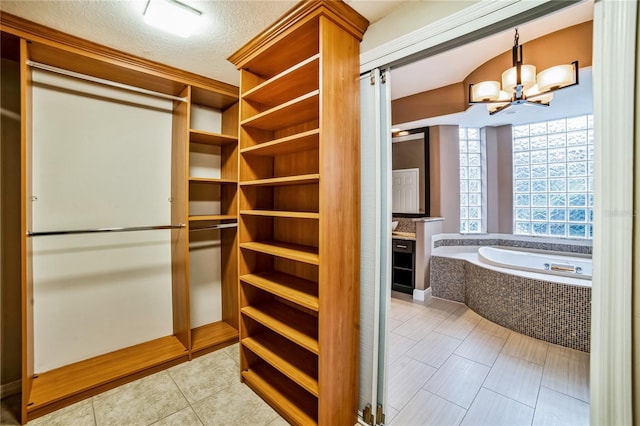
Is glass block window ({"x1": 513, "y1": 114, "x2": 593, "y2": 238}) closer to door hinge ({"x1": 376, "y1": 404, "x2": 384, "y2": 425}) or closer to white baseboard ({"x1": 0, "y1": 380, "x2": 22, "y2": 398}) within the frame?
door hinge ({"x1": 376, "y1": 404, "x2": 384, "y2": 425})

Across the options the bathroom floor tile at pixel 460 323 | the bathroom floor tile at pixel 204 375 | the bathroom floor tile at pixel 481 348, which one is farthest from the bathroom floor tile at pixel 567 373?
the bathroom floor tile at pixel 204 375

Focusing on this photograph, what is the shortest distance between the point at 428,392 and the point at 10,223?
10.5 feet

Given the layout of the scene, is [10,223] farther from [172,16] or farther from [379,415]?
[379,415]

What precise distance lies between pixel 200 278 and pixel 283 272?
3.60ft

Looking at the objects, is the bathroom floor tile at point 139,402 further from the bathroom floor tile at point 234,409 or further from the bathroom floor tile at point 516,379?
the bathroom floor tile at point 516,379

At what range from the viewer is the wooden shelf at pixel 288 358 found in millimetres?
1584

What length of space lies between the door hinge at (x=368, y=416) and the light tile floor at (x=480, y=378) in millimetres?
100

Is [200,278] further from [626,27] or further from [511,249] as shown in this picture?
[511,249]

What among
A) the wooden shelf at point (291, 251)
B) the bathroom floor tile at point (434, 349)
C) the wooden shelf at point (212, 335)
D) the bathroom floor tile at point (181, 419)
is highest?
the wooden shelf at point (291, 251)

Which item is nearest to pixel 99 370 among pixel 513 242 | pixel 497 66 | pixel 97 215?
pixel 97 215

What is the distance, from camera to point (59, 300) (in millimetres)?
2025

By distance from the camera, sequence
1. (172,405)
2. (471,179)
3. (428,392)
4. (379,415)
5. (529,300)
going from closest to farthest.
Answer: (379,415) < (172,405) < (428,392) < (529,300) < (471,179)

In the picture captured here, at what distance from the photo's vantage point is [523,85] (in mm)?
2412

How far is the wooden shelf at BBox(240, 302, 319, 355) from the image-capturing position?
159 centimetres
